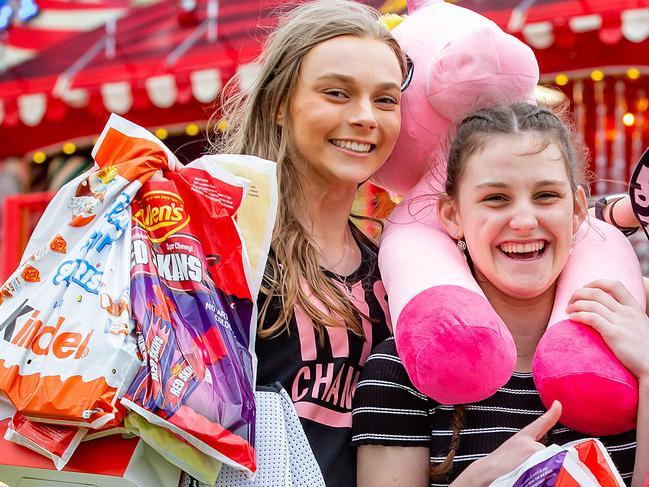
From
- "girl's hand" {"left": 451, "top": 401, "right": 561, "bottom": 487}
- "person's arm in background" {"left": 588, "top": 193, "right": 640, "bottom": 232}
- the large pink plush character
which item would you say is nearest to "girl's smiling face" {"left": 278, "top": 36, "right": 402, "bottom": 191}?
the large pink plush character

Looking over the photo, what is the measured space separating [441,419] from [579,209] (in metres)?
0.52

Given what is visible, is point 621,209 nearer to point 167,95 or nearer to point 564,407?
point 564,407

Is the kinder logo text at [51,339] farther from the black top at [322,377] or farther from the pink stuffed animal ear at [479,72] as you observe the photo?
the pink stuffed animal ear at [479,72]

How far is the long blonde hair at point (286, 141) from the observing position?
1918 mm

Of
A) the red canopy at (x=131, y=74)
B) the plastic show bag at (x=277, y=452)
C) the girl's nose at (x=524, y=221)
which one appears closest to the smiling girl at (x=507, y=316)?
the girl's nose at (x=524, y=221)

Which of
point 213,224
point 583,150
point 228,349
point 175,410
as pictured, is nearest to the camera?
point 175,410

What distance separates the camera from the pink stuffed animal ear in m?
1.98

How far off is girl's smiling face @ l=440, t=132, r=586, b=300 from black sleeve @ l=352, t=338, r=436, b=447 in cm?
27

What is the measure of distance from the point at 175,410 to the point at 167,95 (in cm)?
445

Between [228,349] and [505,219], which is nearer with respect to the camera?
[228,349]

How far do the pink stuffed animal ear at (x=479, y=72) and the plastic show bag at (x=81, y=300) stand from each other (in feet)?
2.12

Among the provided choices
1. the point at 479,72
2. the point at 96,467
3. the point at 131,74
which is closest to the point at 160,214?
the point at 96,467

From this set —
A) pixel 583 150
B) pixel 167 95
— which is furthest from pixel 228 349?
Result: pixel 167 95

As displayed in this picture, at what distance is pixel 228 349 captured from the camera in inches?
64.2
